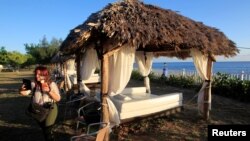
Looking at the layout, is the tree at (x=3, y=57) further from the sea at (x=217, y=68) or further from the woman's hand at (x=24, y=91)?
the woman's hand at (x=24, y=91)

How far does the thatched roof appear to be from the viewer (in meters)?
5.62

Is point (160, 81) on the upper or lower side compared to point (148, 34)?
lower

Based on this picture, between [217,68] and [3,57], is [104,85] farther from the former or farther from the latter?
[217,68]

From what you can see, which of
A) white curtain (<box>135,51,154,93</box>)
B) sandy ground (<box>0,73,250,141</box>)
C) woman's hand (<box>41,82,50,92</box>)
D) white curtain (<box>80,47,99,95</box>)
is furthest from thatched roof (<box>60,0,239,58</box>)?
white curtain (<box>135,51,154,93</box>)

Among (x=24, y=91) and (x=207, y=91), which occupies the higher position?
(x=24, y=91)

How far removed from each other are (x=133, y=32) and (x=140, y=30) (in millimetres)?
215

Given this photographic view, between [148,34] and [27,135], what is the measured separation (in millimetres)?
3804

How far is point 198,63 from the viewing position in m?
7.97

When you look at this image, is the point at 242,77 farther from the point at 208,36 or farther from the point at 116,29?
the point at 116,29

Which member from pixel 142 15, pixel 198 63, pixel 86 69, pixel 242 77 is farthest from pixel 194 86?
pixel 142 15

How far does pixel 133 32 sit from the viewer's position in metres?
5.68

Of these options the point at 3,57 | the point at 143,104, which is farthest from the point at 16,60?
the point at 143,104

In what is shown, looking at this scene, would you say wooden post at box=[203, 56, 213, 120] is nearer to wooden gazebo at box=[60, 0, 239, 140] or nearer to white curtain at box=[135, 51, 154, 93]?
wooden gazebo at box=[60, 0, 239, 140]

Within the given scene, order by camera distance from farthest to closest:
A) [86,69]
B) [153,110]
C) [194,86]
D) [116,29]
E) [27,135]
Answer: [194,86] < [86,69] < [153,110] < [27,135] < [116,29]
